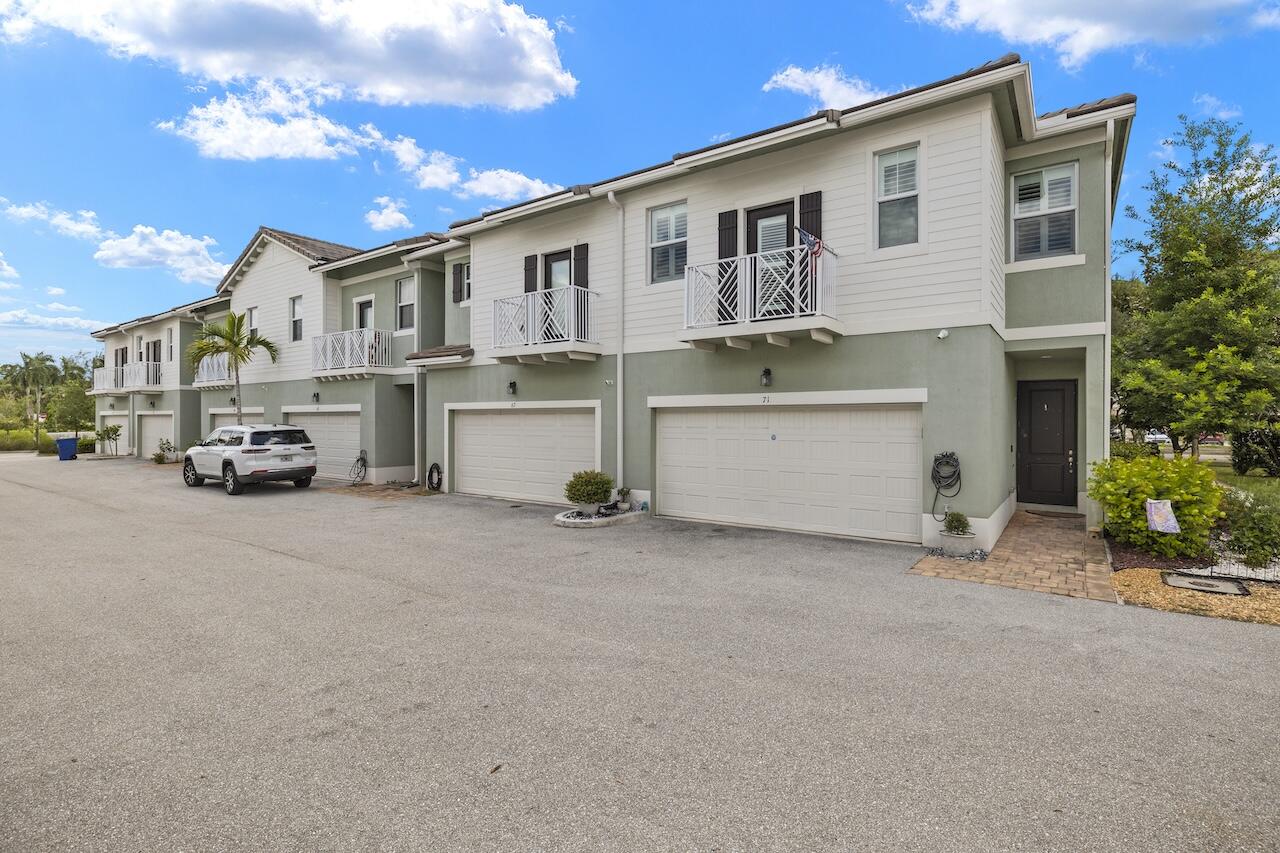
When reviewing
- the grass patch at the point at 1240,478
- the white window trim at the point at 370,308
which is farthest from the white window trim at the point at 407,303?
the grass patch at the point at 1240,478

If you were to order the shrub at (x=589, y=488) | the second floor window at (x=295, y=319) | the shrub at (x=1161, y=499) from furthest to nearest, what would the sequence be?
the second floor window at (x=295, y=319)
the shrub at (x=589, y=488)
the shrub at (x=1161, y=499)

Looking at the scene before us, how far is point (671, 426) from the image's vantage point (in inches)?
416

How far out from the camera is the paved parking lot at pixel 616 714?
2572mm

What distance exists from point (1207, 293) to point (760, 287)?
8395 millimetres

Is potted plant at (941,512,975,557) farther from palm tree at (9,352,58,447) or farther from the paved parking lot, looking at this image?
palm tree at (9,352,58,447)

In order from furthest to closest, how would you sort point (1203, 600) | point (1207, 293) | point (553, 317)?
point (553, 317) → point (1207, 293) → point (1203, 600)

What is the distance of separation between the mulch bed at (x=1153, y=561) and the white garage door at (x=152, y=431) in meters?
29.4

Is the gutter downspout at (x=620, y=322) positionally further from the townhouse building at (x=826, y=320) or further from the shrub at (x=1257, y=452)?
the shrub at (x=1257, y=452)

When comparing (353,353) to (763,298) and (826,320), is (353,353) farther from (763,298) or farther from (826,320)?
(826,320)

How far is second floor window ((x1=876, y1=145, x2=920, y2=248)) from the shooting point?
827 cm

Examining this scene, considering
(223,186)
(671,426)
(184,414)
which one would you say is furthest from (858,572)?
(184,414)

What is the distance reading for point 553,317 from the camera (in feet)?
37.0

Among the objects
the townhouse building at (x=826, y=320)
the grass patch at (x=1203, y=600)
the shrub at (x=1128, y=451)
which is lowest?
the grass patch at (x=1203, y=600)

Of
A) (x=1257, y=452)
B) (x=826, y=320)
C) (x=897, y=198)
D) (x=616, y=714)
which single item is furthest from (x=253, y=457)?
(x=1257, y=452)
